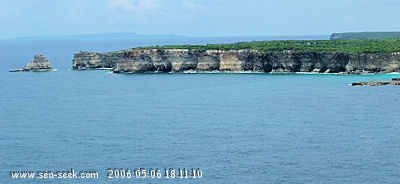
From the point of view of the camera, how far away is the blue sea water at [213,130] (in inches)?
2388

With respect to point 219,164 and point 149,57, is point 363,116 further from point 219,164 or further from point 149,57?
point 149,57

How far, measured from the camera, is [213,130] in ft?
257

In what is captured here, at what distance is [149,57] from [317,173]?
327 ft

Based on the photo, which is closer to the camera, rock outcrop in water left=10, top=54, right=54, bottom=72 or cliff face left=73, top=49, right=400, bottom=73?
cliff face left=73, top=49, right=400, bottom=73

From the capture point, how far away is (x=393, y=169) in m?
59.2
